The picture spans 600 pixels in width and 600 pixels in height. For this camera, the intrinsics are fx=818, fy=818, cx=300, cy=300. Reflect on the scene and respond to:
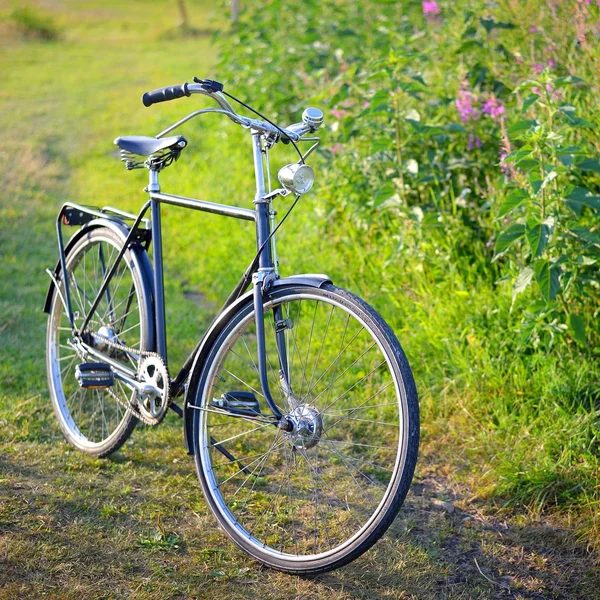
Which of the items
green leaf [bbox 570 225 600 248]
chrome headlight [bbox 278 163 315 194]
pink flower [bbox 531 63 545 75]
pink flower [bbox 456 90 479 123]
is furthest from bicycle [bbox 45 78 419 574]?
pink flower [bbox 531 63 545 75]

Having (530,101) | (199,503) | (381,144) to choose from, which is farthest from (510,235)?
(199,503)

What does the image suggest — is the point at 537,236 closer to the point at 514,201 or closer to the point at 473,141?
the point at 514,201

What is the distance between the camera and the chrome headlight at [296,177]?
2701 millimetres

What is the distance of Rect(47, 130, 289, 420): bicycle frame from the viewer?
285 centimetres

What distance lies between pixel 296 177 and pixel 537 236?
131 centimetres

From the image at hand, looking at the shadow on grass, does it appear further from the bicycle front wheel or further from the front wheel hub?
the front wheel hub

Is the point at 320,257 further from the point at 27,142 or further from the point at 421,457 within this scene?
the point at 27,142

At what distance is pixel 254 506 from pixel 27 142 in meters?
8.72

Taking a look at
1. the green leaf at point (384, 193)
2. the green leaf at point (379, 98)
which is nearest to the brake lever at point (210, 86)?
the green leaf at point (379, 98)

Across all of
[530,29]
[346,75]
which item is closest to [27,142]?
[346,75]

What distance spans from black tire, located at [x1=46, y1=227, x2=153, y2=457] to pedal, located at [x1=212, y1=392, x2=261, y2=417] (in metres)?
0.50

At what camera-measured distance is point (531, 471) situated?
132 inches

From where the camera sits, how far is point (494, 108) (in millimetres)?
4617

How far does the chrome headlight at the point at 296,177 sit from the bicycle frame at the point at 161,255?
14 centimetres
